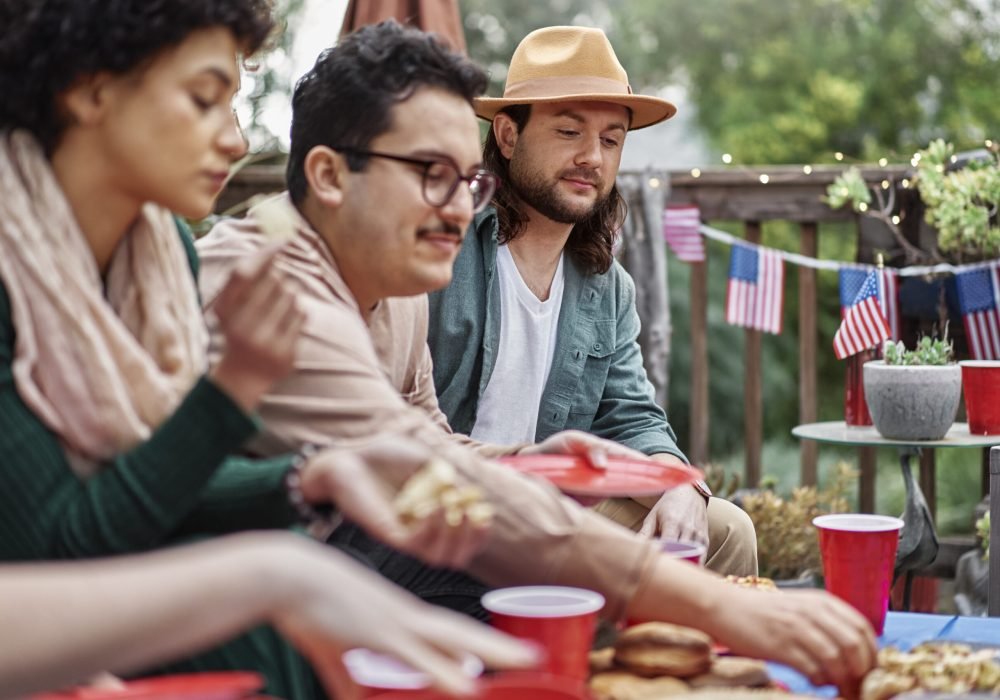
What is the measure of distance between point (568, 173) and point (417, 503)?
1.87 m

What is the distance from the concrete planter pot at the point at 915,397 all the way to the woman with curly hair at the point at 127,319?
221 cm

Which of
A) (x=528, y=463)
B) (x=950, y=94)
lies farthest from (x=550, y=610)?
(x=950, y=94)

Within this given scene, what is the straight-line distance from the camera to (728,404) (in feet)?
26.0

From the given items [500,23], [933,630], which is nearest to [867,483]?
[933,630]

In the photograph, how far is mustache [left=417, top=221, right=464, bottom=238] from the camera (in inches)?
70.5

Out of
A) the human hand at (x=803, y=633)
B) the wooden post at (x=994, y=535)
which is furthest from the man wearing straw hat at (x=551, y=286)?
the human hand at (x=803, y=633)

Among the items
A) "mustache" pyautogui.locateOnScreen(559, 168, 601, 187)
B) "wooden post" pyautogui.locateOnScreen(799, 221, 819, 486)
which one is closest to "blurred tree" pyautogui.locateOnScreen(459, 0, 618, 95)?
"wooden post" pyautogui.locateOnScreen(799, 221, 819, 486)

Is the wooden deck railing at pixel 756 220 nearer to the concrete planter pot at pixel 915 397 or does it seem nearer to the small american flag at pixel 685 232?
the small american flag at pixel 685 232

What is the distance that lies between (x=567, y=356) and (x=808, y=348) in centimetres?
189

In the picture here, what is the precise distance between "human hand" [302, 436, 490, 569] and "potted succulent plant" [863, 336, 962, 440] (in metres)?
2.09

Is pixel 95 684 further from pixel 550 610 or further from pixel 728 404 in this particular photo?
pixel 728 404

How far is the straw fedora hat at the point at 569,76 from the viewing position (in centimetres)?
307

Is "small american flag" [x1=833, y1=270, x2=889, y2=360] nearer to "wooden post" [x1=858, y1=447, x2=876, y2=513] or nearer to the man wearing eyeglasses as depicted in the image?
"wooden post" [x1=858, y1=447, x2=876, y2=513]

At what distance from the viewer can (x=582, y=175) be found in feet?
10.0
